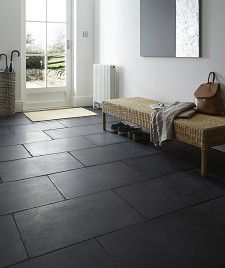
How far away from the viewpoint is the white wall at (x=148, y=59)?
10.5 ft

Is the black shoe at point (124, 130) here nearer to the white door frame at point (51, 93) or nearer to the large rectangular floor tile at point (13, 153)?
the large rectangular floor tile at point (13, 153)

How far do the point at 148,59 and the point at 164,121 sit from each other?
1.52 m

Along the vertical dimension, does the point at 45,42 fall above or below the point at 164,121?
above

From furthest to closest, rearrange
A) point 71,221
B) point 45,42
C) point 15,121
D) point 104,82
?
1. point 45,42
2. point 104,82
3. point 15,121
4. point 71,221

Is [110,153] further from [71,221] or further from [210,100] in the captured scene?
[71,221]

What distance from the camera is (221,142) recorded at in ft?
8.92

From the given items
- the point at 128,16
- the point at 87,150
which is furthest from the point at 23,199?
the point at 128,16

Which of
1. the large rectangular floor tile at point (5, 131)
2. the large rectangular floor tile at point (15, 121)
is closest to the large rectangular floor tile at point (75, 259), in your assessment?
the large rectangular floor tile at point (5, 131)

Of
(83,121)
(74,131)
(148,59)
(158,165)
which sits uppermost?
(148,59)

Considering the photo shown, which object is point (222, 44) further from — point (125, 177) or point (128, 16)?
point (128, 16)

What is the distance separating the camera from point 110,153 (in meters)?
3.29

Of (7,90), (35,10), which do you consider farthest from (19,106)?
(35,10)

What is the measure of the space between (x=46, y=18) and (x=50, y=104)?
1449 mm

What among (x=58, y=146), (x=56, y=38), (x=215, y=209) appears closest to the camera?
(x=215, y=209)
